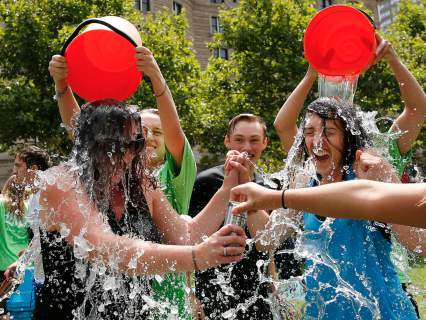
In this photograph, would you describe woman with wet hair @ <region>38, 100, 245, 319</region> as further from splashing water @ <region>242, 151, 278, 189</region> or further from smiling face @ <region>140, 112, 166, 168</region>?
splashing water @ <region>242, 151, 278, 189</region>

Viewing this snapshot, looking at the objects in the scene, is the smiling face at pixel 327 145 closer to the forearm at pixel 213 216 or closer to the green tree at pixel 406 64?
the forearm at pixel 213 216

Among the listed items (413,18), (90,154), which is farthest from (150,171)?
(413,18)

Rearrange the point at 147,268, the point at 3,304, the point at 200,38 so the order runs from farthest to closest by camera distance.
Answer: the point at 200,38 → the point at 3,304 → the point at 147,268

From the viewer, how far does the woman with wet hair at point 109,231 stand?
1998 mm

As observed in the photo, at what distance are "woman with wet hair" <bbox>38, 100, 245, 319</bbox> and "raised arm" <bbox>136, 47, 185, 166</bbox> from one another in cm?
Answer: 39

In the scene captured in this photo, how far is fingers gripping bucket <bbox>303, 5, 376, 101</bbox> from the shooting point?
133 inches

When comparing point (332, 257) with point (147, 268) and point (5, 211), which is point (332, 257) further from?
point (5, 211)

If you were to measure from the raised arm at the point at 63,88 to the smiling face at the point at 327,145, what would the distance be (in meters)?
1.33

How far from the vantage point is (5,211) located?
4844mm

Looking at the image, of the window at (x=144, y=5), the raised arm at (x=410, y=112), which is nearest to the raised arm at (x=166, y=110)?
the raised arm at (x=410, y=112)

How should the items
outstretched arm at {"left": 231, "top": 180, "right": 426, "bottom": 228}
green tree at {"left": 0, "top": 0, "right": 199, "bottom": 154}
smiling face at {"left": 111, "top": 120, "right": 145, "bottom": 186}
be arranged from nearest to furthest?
1. outstretched arm at {"left": 231, "top": 180, "right": 426, "bottom": 228}
2. smiling face at {"left": 111, "top": 120, "right": 145, "bottom": 186}
3. green tree at {"left": 0, "top": 0, "right": 199, "bottom": 154}

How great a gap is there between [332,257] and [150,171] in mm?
945

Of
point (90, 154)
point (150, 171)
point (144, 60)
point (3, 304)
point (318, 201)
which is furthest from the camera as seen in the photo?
point (3, 304)

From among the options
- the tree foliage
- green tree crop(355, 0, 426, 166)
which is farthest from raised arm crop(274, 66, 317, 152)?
green tree crop(355, 0, 426, 166)
